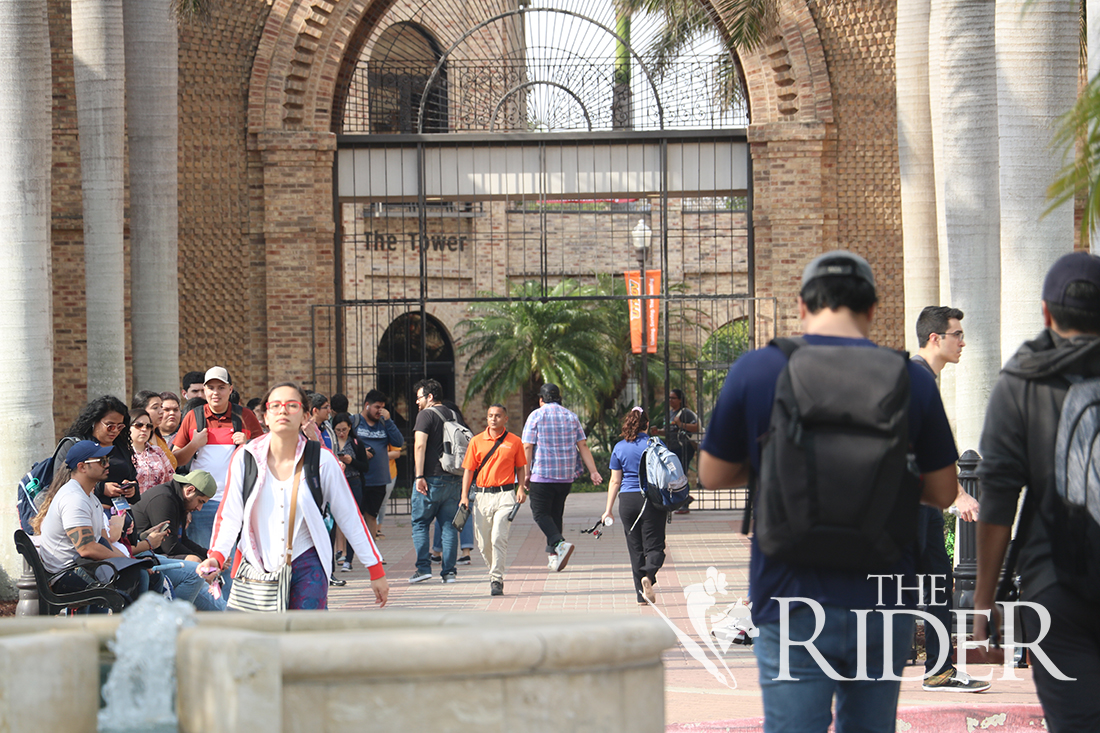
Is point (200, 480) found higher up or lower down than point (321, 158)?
lower down

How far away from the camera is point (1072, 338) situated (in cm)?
339

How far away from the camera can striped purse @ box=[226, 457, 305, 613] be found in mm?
5148

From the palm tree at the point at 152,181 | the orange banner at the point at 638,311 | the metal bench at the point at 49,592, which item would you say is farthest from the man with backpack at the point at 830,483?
the orange banner at the point at 638,311

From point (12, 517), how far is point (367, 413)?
4036 mm

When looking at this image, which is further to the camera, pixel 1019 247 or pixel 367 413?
pixel 367 413

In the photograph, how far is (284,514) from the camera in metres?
5.16

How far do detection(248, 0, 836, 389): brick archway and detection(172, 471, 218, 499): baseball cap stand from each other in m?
→ 9.22

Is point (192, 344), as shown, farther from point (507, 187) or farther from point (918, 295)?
point (918, 295)

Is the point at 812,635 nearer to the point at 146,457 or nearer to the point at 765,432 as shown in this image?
the point at 765,432

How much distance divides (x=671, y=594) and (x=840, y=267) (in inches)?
275

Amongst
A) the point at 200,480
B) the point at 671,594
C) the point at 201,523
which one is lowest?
the point at 671,594

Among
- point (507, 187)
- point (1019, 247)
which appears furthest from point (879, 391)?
point (507, 187)

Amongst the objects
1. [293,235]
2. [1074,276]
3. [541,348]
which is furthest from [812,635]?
Result: [541,348]

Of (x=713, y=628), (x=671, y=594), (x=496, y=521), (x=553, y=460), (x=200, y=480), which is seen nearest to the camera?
(x=200, y=480)
